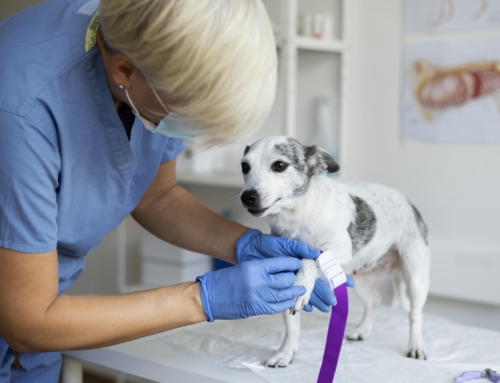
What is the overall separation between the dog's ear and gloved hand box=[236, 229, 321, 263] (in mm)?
184

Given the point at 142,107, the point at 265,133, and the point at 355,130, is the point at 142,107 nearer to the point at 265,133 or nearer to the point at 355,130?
the point at 265,133

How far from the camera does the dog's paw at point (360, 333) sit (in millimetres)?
1388

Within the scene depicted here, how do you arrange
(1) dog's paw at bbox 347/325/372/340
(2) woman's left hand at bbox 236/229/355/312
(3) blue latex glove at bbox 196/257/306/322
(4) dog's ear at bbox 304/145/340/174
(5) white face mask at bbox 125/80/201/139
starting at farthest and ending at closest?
(1) dog's paw at bbox 347/325/372/340 → (4) dog's ear at bbox 304/145/340/174 → (2) woman's left hand at bbox 236/229/355/312 → (3) blue latex glove at bbox 196/257/306/322 → (5) white face mask at bbox 125/80/201/139

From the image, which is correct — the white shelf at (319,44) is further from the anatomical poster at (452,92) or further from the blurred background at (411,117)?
the anatomical poster at (452,92)

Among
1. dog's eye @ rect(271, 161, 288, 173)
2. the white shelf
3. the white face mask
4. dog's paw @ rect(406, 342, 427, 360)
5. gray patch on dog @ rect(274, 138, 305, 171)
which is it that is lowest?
dog's paw @ rect(406, 342, 427, 360)

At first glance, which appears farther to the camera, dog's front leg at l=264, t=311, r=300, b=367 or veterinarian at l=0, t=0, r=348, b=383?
dog's front leg at l=264, t=311, r=300, b=367

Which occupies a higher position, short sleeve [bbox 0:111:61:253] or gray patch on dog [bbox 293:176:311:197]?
short sleeve [bbox 0:111:61:253]

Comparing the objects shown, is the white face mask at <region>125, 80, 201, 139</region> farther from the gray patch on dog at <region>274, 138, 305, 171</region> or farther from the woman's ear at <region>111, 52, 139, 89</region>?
the gray patch on dog at <region>274, 138, 305, 171</region>

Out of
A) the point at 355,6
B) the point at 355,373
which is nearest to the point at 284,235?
the point at 355,373

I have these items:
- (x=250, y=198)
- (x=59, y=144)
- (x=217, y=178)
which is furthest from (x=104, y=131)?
(x=217, y=178)

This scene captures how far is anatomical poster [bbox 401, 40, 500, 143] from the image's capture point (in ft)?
6.25

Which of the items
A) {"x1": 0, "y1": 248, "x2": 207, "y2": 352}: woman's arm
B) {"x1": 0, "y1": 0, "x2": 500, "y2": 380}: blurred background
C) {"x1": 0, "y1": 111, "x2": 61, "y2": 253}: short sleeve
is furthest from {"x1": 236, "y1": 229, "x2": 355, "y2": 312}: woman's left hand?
{"x1": 0, "y1": 0, "x2": 500, "y2": 380}: blurred background

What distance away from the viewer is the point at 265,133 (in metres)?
2.11

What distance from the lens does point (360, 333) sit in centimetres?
140
